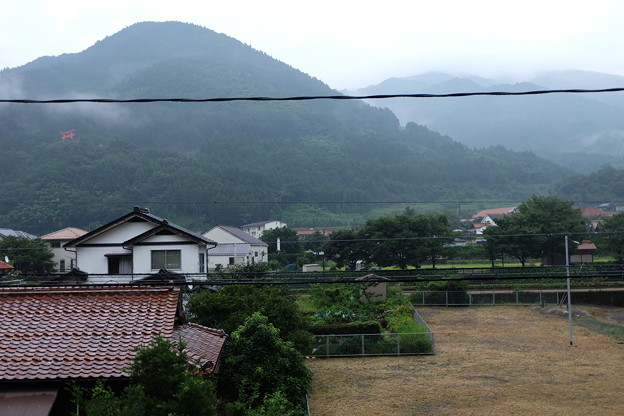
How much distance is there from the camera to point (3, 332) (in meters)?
12.9

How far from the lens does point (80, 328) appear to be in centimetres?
1309

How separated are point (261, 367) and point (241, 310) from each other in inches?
222

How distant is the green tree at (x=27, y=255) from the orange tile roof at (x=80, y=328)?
46494mm

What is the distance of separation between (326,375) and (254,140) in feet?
521

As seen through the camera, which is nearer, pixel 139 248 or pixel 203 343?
pixel 203 343

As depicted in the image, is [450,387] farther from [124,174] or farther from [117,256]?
[124,174]

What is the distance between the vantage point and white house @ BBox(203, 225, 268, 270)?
69.4 m

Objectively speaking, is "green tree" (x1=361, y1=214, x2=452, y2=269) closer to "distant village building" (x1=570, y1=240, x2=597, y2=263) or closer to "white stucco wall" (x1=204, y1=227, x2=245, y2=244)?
"distant village building" (x1=570, y1=240, x2=597, y2=263)

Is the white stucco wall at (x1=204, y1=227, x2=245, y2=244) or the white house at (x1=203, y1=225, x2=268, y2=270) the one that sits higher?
the white stucco wall at (x1=204, y1=227, x2=245, y2=244)

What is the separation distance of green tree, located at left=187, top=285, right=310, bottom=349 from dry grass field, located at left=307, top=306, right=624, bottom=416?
234 centimetres

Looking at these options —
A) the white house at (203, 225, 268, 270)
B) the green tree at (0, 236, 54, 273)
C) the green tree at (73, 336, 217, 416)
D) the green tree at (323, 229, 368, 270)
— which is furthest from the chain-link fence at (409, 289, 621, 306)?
the green tree at (73, 336, 217, 416)

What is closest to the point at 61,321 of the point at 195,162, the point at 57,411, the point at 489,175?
the point at 57,411

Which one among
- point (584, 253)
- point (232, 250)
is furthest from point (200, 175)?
point (584, 253)

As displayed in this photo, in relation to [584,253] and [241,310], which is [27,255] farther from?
[584,253]
